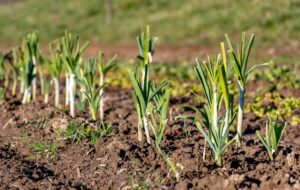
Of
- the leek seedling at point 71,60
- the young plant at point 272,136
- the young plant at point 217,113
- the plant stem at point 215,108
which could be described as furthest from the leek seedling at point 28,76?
the young plant at point 272,136

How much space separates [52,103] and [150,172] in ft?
9.47

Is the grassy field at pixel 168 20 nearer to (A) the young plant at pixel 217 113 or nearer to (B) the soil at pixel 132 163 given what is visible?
(B) the soil at pixel 132 163

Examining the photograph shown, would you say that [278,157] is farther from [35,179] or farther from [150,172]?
[35,179]

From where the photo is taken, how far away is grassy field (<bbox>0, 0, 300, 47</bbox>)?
17094 mm

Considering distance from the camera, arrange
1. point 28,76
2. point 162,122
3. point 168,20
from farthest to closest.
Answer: point 168,20
point 28,76
point 162,122

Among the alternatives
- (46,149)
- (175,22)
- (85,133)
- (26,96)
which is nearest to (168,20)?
(175,22)

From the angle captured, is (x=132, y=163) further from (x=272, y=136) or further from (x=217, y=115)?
(x=272, y=136)

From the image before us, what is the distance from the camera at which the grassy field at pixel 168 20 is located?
1709 cm

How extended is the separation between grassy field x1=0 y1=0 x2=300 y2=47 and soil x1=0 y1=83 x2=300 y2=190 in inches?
417

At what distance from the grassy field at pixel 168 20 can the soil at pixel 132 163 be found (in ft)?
34.7

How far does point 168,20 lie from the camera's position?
2036cm

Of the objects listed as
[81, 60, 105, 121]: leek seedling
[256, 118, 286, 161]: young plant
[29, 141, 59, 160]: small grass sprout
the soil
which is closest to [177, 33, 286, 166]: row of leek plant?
[256, 118, 286, 161]: young plant

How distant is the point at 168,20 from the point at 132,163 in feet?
54.0

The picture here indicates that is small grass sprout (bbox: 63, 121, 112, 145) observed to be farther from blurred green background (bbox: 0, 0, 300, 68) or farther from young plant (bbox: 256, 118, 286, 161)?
blurred green background (bbox: 0, 0, 300, 68)
